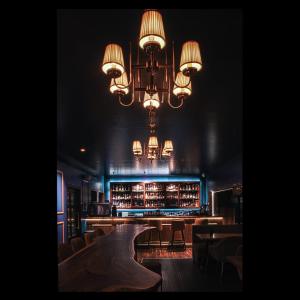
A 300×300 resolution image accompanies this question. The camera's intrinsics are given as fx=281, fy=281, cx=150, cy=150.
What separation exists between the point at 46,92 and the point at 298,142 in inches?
39.9

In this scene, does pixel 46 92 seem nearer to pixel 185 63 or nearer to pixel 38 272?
pixel 38 272

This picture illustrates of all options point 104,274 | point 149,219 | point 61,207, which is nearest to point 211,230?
point 149,219

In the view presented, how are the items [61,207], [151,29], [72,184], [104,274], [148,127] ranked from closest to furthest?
[151,29]
[104,274]
[148,127]
[61,207]
[72,184]

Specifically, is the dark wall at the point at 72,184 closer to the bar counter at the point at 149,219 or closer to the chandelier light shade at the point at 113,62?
the bar counter at the point at 149,219

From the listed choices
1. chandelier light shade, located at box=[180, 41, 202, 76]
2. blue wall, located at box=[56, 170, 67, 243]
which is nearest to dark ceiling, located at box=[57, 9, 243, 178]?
chandelier light shade, located at box=[180, 41, 202, 76]

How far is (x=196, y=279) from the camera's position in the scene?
5.50m

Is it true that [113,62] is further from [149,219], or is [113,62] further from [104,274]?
A: [149,219]

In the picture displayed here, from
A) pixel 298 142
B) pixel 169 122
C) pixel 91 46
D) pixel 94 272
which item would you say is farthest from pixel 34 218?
pixel 169 122

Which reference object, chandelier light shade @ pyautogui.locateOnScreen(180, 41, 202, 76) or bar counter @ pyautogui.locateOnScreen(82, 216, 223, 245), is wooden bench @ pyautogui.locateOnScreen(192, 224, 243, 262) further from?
chandelier light shade @ pyautogui.locateOnScreen(180, 41, 202, 76)

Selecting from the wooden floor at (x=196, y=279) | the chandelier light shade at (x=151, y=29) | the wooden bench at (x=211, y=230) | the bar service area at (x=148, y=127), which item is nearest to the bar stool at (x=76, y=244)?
the bar service area at (x=148, y=127)

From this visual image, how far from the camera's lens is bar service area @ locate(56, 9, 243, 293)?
2.15 m

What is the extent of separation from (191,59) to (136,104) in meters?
2.08

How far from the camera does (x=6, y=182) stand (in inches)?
41.6

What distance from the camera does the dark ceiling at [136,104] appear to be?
2.25 meters
